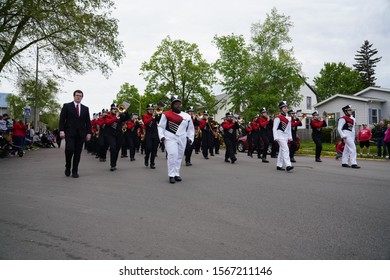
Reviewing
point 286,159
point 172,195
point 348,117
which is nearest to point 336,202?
point 172,195

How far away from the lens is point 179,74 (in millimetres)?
55281

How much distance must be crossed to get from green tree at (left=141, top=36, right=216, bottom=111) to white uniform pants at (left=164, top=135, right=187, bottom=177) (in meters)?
46.3

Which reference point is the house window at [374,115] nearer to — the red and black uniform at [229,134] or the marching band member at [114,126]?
the red and black uniform at [229,134]

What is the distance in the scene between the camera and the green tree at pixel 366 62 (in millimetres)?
76812

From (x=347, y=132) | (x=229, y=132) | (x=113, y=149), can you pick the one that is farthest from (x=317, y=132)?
(x=113, y=149)

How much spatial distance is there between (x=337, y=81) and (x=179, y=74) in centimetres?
3786

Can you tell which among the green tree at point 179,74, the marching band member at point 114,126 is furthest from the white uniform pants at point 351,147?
the green tree at point 179,74

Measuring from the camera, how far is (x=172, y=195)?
681 cm

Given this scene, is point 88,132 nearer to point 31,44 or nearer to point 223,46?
point 31,44

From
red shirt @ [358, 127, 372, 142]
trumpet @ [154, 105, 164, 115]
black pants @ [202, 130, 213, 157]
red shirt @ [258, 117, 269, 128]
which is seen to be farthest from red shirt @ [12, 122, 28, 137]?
red shirt @ [358, 127, 372, 142]

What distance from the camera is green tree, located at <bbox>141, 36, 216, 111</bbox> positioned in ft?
181

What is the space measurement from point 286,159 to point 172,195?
5.36m

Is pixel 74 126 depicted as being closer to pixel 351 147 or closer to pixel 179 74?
pixel 351 147

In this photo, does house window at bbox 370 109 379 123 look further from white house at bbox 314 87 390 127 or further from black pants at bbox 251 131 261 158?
black pants at bbox 251 131 261 158
